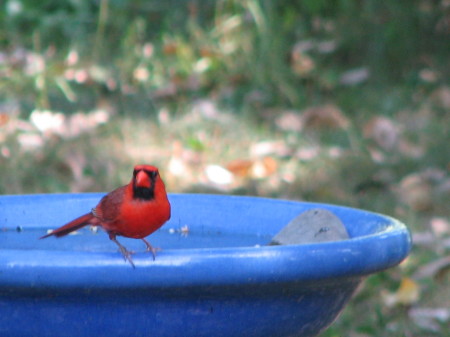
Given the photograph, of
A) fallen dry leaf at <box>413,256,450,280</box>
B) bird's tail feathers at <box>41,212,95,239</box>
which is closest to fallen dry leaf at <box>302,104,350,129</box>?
fallen dry leaf at <box>413,256,450,280</box>

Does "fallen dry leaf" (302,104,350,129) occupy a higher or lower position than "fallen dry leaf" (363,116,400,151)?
higher

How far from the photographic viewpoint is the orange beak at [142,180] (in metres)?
1.72

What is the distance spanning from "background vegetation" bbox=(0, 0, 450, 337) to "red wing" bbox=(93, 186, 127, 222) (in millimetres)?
1366

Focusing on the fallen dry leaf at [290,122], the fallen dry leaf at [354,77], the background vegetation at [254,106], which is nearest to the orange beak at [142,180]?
the background vegetation at [254,106]

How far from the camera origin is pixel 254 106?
543 cm

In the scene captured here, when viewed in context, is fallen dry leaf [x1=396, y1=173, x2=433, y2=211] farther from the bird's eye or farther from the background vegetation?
the bird's eye

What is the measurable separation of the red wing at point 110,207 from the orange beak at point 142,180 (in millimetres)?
58

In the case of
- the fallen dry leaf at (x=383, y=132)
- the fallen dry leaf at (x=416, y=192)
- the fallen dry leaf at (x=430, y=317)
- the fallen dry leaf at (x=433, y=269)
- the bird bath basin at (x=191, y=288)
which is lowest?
the fallen dry leaf at (x=430, y=317)

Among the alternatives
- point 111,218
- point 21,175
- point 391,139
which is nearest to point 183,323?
point 111,218

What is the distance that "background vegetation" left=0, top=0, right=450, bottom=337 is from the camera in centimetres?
411

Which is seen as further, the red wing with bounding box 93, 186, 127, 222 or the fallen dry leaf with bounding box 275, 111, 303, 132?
the fallen dry leaf with bounding box 275, 111, 303, 132

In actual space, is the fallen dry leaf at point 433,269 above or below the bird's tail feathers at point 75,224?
below

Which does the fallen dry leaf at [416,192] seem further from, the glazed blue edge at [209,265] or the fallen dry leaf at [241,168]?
the glazed blue edge at [209,265]

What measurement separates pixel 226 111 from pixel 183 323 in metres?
3.83
